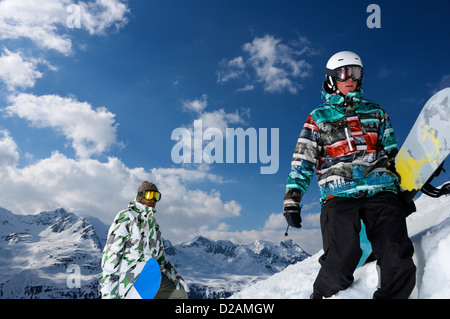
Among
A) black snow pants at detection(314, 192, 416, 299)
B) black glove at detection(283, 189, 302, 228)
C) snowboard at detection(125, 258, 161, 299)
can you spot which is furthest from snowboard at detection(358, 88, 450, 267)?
snowboard at detection(125, 258, 161, 299)

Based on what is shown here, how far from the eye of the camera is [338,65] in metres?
4.53

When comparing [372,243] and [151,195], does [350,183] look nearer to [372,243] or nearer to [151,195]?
[372,243]

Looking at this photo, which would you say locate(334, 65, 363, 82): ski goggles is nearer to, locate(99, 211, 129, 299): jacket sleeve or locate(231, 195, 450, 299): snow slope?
locate(231, 195, 450, 299): snow slope

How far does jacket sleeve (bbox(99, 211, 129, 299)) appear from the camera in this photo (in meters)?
5.82

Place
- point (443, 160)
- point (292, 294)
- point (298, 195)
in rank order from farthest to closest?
point (292, 294)
point (298, 195)
point (443, 160)

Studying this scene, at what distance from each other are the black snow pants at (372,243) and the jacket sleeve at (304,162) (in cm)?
41

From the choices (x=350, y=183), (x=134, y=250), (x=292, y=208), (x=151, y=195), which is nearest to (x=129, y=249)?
(x=134, y=250)

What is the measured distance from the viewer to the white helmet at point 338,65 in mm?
4523

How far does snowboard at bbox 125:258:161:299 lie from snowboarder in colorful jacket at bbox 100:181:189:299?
0.09 meters

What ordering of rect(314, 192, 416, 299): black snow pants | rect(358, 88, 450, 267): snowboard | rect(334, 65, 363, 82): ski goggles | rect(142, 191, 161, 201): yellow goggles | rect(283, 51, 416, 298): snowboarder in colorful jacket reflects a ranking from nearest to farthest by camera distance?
rect(314, 192, 416, 299): black snow pants, rect(283, 51, 416, 298): snowboarder in colorful jacket, rect(358, 88, 450, 267): snowboard, rect(334, 65, 363, 82): ski goggles, rect(142, 191, 161, 201): yellow goggles
